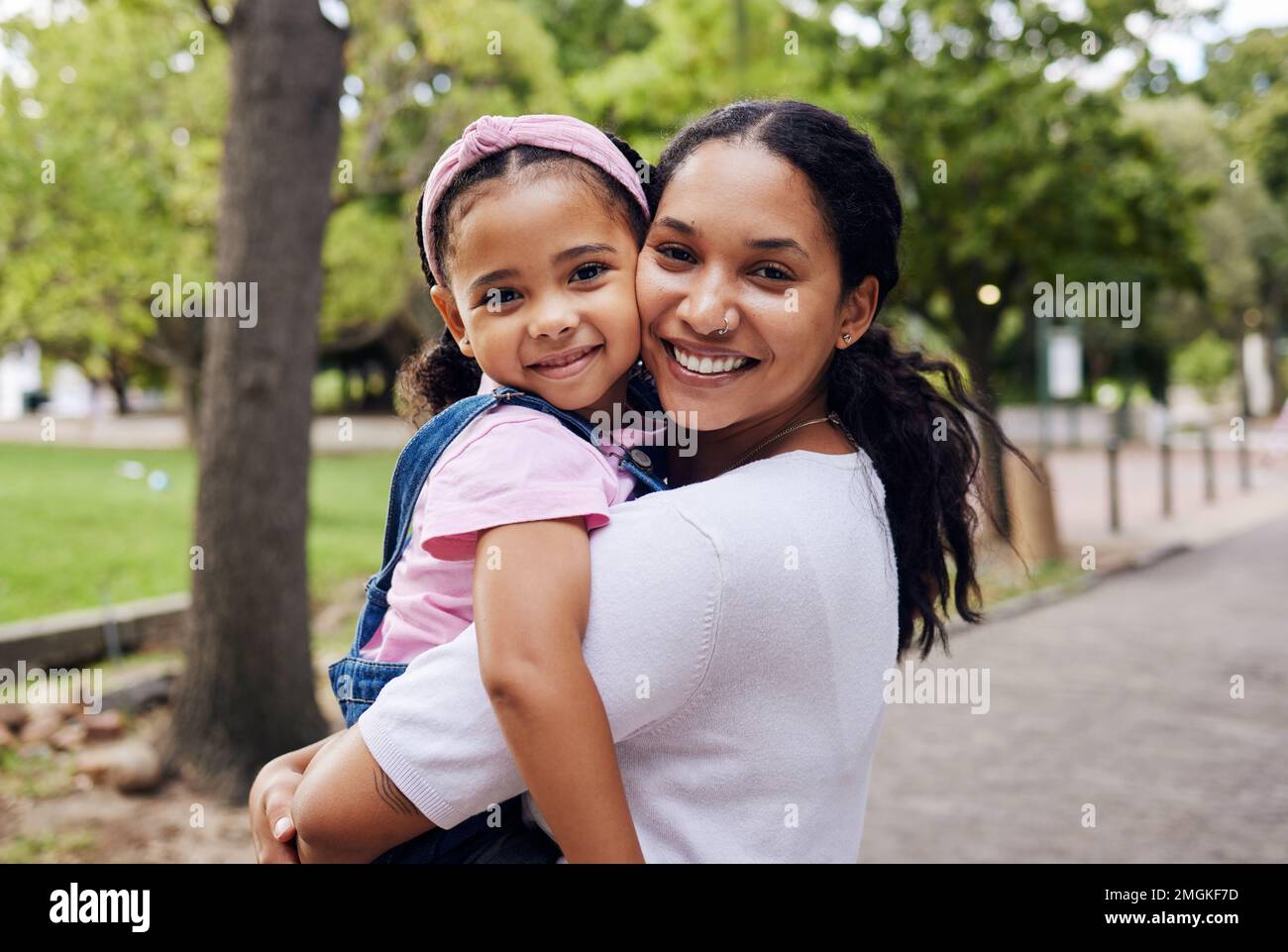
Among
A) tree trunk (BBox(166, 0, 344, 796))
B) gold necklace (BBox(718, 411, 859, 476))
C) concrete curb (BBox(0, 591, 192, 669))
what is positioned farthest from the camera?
concrete curb (BBox(0, 591, 192, 669))

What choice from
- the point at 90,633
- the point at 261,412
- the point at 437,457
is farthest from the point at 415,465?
the point at 90,633

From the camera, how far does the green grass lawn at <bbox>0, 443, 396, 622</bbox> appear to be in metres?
10.1

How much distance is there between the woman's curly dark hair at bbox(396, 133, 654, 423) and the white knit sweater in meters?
0.41

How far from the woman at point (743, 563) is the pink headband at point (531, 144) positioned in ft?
0.26

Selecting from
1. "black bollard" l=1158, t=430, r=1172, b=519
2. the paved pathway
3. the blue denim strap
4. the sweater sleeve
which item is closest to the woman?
the sweater sleeve

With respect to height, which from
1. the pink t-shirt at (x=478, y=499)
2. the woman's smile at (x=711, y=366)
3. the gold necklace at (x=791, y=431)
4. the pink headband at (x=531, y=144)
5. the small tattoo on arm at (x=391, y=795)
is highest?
the pink headband at (x=531, y=144)

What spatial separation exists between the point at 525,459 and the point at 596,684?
28 cm

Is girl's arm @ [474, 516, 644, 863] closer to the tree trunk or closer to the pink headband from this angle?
the pink headband

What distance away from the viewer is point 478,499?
142 centimetres

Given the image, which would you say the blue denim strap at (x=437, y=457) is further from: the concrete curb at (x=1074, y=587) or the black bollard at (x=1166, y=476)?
the black bollard at (x=1166, y=476)

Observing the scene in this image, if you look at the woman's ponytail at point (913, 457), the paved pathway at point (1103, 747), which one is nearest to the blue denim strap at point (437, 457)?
the woman's ponytail at point (913, 457)

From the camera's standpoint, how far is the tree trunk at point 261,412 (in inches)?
226

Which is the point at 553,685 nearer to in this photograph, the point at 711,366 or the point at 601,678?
the point at 601,678

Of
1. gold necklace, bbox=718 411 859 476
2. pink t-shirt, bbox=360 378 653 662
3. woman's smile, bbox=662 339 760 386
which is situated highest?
woman's smile, bbox=662 339 760 386
